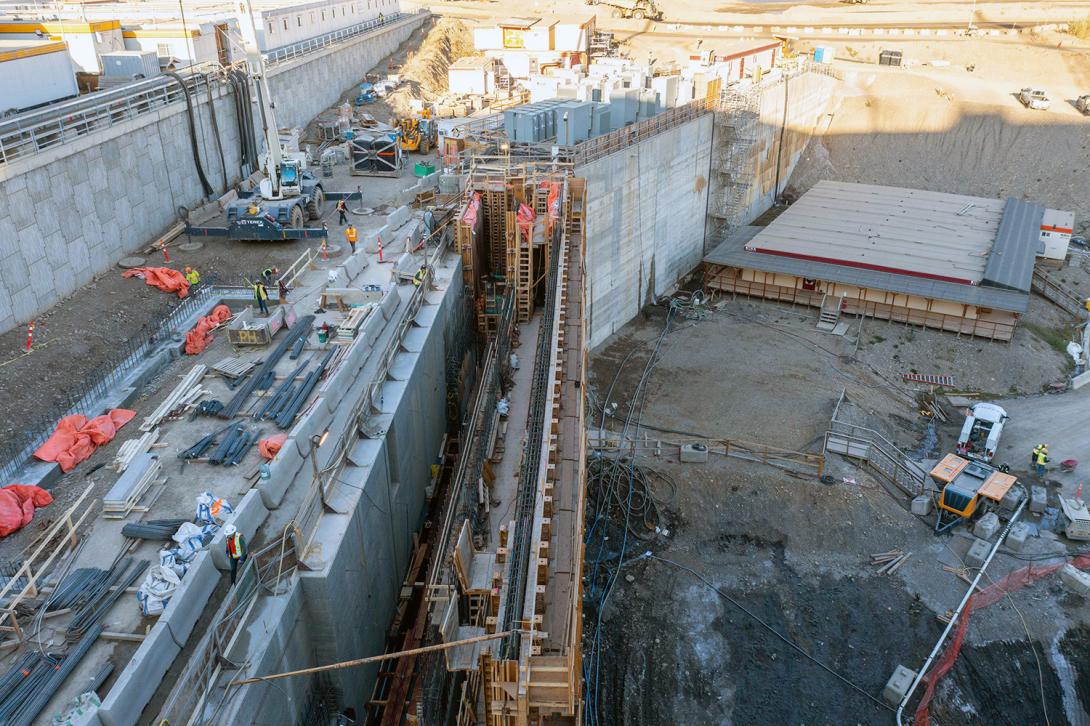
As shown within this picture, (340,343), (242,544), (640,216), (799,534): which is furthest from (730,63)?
(242,544)

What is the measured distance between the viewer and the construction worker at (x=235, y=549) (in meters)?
11.6

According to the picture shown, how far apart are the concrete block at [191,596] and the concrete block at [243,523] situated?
0.19 ft

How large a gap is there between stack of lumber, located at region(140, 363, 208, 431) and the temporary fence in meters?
2.11

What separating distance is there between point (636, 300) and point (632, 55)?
152 ft

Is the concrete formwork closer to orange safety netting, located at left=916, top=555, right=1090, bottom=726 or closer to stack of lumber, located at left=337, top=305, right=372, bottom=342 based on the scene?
stack of lumber, located at left=337, top=305, right=372, bottom=342

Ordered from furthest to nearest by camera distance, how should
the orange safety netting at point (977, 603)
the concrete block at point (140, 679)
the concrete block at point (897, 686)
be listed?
the orange safety netting at point (977, 603)
the concrete block at point (897, 686)
the concrete block at point (140, 679)

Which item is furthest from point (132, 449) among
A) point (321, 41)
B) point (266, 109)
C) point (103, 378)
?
point (321, 41)

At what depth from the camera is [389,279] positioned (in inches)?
948

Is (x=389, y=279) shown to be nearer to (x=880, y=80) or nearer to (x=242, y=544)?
(x=242, y=544)

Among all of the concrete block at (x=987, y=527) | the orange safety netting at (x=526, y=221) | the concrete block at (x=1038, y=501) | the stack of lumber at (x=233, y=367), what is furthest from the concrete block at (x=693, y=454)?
the stack of lumber at (x=233, y=367)

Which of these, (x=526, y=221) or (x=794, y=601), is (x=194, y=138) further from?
(x=794, y=601)

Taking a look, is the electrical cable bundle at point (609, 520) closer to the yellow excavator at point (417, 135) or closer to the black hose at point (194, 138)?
the black hose at point (194, 138)

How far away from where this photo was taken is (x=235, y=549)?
38.2ft

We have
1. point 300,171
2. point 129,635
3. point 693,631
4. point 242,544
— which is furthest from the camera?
point 300,171
